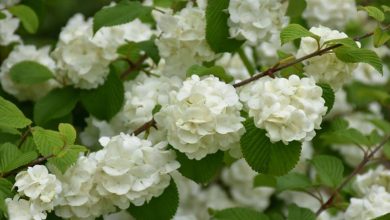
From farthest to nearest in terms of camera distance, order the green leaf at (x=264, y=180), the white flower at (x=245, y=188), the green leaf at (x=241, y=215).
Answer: the white flower at (x=245, y=188) < the green leaf at (x=264, y=180) < the green leaf at (x=241, y=215)

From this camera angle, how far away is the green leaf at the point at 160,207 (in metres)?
1.86

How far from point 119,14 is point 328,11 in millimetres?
919

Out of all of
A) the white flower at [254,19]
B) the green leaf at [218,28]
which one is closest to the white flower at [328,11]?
the white flower at [254,19]

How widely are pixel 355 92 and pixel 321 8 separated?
0.95 meters

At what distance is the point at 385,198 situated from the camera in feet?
6.57

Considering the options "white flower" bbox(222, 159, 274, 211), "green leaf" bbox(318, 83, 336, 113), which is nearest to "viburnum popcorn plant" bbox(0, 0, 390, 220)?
"green leaf" bbox(318, 83, 336, 113)

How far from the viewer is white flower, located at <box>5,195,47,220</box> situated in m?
1.62

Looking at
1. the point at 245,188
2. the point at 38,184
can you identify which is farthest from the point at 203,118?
the point at 245,188

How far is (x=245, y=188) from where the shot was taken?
3.52 metres

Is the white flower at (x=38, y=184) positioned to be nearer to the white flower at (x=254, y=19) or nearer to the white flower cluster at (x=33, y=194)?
the white flower cluster at (x=33, y=194)

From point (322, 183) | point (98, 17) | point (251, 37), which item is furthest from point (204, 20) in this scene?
point (322, 183)

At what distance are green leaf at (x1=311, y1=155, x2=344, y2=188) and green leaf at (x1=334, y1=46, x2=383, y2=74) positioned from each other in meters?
0.56

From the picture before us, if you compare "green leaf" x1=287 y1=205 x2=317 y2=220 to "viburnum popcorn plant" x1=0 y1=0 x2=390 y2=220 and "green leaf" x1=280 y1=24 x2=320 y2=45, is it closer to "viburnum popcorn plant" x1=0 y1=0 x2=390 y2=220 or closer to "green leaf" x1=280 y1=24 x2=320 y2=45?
"viburnum popcorn plant" x1=0 y1=0 x2=390 y2=220

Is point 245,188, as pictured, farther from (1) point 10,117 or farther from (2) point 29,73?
(1) point 10,117
